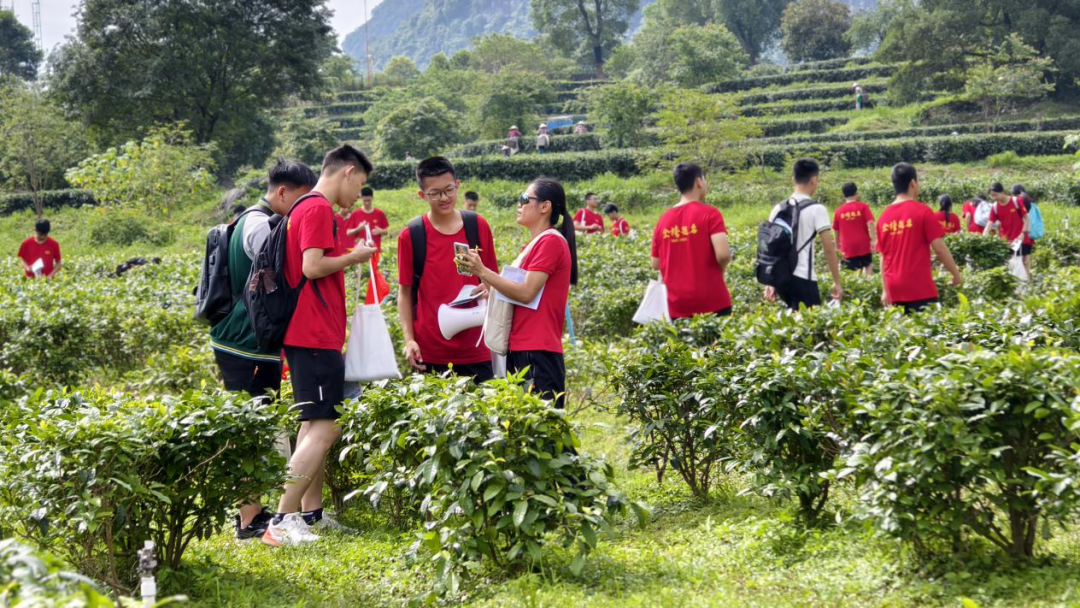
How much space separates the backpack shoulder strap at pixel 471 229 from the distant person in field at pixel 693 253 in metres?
1.51

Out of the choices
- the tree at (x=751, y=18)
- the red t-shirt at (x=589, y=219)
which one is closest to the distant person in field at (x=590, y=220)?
the red t-shirt at (x=589, y=219)

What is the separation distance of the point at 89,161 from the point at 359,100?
34.4 metres

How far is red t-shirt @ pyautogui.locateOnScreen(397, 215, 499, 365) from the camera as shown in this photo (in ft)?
15.7

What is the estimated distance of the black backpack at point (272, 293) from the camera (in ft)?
13.9

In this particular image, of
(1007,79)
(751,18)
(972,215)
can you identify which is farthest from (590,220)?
(751,18)

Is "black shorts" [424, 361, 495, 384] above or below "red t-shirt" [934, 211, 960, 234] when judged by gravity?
above

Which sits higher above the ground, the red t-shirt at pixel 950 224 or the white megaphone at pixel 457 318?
the white megaphone at pixel 457 318

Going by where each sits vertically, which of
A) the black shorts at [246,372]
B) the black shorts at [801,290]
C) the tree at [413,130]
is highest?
the tree at [413,130]

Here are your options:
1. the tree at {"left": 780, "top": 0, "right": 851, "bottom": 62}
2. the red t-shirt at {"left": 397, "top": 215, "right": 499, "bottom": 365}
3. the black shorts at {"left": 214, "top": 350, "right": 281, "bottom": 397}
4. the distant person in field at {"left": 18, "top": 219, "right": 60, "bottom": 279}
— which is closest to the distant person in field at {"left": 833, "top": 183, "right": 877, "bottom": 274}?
the red t-shirt at {"left": 397, "top": 215, "right": 499, "bottom": 365}

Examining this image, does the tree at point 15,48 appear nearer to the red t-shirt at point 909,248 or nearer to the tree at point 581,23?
the tree at point 581,23

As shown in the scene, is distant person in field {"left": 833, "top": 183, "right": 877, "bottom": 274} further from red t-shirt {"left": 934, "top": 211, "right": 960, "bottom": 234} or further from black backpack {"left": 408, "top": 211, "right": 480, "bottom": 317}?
black backpack {"left": 408, "top": 211, "right": 480, "bottom": 317}

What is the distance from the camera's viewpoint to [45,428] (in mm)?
3426

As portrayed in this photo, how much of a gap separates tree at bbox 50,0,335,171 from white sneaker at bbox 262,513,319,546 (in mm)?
30320

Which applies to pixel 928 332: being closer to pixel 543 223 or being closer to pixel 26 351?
pixel 543 223
